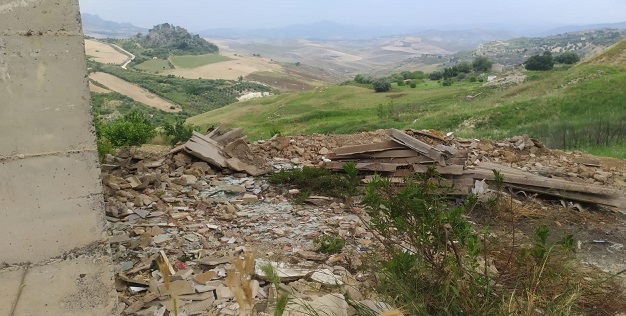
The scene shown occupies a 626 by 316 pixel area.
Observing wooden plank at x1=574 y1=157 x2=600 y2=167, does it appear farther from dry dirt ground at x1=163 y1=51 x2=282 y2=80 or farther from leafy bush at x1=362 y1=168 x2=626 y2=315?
dry dirt ground at x1=163 y1=51 x2=282 y2=80

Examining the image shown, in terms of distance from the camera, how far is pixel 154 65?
10406 cm

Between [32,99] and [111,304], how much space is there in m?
1.44

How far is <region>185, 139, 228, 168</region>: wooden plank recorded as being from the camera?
30.1 ft

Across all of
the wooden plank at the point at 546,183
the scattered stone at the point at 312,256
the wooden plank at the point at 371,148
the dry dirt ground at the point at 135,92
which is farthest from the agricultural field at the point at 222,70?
the scattered stone at the point at 312,256

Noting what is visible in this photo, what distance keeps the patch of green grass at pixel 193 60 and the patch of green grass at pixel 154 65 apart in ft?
8.64

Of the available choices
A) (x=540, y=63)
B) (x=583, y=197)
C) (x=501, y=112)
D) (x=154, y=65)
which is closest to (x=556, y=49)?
(x=540, y=63)

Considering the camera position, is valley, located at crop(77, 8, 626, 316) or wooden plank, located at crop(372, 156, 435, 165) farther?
wooden plank, located at crop(372, 156, 435, 165)

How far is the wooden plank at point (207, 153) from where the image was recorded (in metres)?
9.17

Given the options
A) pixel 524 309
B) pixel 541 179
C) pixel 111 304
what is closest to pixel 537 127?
pixel 541 179

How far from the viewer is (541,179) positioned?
27.2ft

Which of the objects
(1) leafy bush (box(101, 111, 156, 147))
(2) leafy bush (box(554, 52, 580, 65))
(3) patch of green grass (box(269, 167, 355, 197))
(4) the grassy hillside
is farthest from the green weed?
(2) leafy bush (box(554, 52, 580, 65))

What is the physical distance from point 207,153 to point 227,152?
452 mm

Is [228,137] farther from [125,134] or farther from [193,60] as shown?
[193,60]

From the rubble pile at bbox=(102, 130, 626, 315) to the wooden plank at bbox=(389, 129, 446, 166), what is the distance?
0.06 feet
